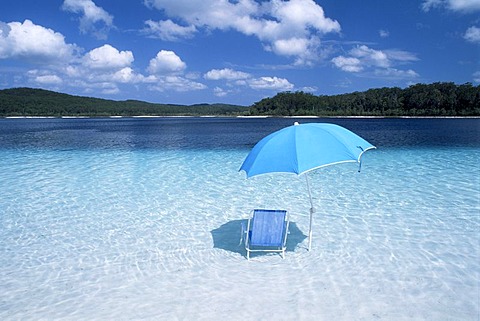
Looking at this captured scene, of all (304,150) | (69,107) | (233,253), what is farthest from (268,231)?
(69,107)

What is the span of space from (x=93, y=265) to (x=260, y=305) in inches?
114

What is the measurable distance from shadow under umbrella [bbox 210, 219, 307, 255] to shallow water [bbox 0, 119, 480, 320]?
45 millimetres

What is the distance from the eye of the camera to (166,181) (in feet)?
41.6

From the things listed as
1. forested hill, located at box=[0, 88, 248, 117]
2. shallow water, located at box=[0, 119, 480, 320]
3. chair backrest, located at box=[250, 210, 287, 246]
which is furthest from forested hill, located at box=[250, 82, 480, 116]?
chair backrest, located at box=[250, 210, 287, 246]

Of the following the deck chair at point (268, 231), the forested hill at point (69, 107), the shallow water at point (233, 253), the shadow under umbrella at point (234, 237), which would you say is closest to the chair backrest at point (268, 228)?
the deck chair at point (268, 231)

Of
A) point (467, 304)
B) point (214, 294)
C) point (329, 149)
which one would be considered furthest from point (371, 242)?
point (214, 294)

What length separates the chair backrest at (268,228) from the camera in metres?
5.59

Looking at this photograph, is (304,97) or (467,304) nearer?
(467,304)

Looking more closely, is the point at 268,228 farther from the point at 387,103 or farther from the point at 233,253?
the point at 387,103

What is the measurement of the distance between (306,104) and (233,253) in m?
146

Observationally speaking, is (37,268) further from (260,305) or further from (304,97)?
(304,97)

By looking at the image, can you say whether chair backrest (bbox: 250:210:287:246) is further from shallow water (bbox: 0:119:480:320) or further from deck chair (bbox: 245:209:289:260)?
shallow water (bbox: 0:119:480:320)

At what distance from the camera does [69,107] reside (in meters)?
157

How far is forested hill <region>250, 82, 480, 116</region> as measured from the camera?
11200 cm
